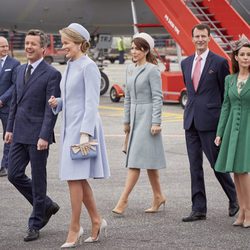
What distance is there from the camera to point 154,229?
7098 mm

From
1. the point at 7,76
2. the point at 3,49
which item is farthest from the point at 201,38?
the point at 3,49

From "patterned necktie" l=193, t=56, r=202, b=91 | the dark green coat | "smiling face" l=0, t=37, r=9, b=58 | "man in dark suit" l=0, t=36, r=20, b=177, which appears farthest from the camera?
"smiling face" l=0, t=37, r=9, b=58

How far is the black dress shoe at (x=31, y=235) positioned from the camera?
6.70 meters

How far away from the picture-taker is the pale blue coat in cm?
632

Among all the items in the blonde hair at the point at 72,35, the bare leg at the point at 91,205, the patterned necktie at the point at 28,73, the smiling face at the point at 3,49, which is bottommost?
the bare leg at the point at 91,205

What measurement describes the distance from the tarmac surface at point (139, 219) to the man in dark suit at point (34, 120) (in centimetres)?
35

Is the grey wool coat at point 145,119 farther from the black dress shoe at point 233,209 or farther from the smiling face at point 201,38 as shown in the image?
the black dress shoe at point 233,209

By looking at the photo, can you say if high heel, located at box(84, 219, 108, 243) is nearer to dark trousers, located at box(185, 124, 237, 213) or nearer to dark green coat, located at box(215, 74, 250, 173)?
dark trousers, located at box(185, 124, 237, 213)

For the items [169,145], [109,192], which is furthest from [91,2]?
[109,192]

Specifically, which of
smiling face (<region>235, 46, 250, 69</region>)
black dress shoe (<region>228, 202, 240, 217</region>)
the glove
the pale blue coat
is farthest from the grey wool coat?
the glove

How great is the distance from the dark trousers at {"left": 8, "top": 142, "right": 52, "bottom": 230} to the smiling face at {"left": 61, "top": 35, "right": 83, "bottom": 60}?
85 cm

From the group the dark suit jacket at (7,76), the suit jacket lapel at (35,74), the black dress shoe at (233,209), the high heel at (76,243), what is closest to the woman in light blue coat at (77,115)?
the high heel at (76,243)

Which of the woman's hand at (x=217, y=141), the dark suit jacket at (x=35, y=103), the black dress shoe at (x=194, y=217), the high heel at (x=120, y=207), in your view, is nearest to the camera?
the dark suit jacket at (x=35, y=103)

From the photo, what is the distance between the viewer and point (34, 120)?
6691 mm
